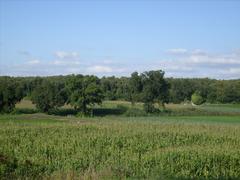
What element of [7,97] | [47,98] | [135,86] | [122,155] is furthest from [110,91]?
[122,155]

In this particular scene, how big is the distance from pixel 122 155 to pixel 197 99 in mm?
95122

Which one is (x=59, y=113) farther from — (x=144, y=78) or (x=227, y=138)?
(x=227, y=138)

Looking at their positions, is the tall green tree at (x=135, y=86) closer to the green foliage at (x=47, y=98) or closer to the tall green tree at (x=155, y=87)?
the tall green tree at (x=155, y=87)

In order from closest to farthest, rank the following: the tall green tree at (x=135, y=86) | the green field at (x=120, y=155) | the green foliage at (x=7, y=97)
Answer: the green field at (x=120, y=155), the green foliage at (x=7, y=97), the tall green tree at (x=135, y=86)

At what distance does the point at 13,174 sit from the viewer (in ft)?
45.4

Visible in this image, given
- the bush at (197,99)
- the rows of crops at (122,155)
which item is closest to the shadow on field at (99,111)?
the bush at (197,99)

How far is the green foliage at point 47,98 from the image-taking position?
91062 mm

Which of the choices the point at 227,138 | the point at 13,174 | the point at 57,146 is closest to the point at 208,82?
the point at 227,138

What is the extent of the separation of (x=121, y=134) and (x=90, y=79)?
187 ft

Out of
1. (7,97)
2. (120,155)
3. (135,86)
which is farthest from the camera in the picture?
(135,86)

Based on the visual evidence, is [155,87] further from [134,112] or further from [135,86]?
[134,112]

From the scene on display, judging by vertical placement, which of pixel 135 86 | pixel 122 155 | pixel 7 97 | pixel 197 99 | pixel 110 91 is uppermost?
pixel 135 86

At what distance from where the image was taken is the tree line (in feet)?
301

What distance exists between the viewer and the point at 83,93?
3708 inches
